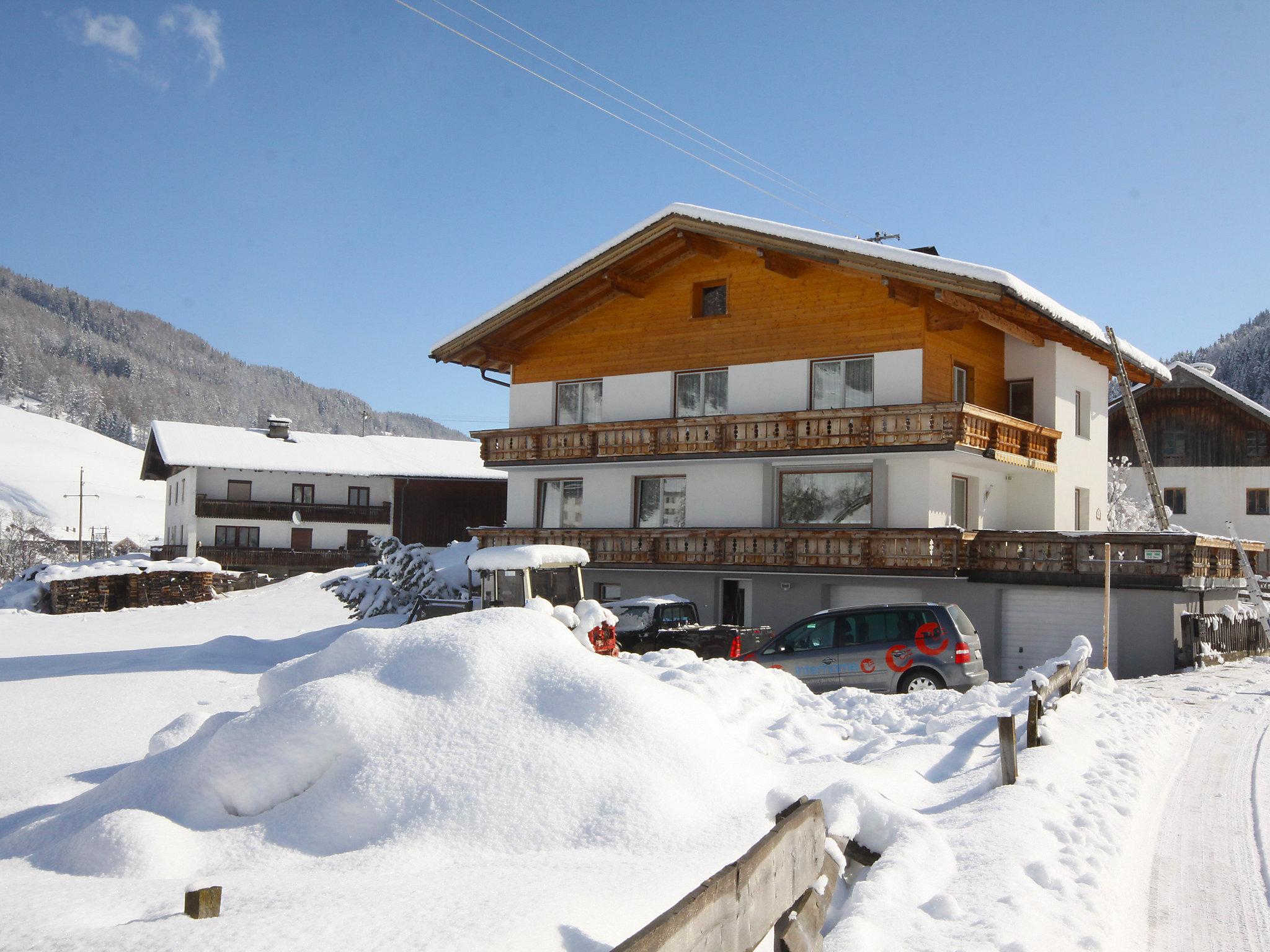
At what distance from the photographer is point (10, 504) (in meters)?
103

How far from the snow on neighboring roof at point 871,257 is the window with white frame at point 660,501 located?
6.06 meters

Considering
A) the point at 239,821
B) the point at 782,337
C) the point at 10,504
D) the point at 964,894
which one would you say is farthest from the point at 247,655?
the point at 10,504

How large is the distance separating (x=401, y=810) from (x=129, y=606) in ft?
122

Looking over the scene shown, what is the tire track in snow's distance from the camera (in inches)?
225

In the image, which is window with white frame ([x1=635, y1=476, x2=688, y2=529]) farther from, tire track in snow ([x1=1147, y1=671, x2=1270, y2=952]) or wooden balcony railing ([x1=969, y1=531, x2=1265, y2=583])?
tire track in snow ([x1=1147, y1=671, x2=1270, y2=952])

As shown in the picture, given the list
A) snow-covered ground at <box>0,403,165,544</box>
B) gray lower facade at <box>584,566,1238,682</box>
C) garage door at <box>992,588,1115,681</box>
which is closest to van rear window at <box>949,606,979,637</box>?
A: gray lower facade at <box>584,566,1238,682</box>

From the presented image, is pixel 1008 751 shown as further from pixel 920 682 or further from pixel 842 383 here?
pixel 842 383

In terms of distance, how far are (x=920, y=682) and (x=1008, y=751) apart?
7331 mm

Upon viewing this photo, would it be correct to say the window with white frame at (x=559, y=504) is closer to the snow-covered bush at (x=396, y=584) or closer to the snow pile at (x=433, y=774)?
the snow-covered bush at (x=396, y=584)

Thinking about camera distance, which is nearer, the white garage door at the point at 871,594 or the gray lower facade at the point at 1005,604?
the gray lower facade at the point at 1005,604

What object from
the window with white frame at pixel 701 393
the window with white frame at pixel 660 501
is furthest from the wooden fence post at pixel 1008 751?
the window with white frame at pixel 660 501

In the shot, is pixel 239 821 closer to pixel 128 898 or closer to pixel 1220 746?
pixel 128 898

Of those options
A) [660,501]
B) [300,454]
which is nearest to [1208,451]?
[660,501]

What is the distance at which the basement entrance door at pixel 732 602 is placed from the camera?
25.9 m
